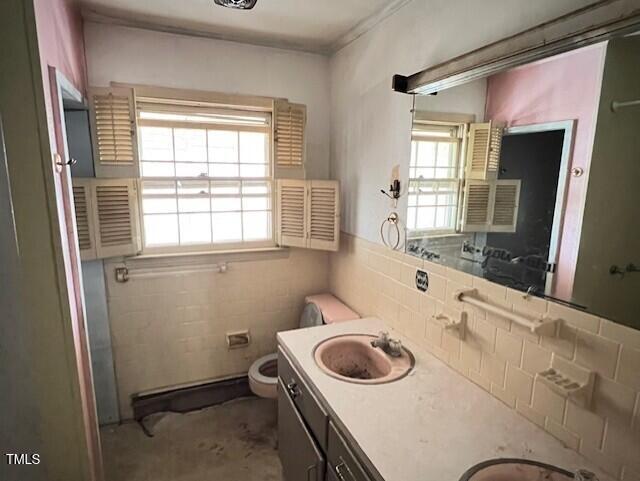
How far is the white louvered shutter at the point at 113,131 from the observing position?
206 centimetres

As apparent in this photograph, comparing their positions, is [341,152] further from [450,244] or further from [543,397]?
[543,397]

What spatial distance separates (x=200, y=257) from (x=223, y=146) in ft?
2.60

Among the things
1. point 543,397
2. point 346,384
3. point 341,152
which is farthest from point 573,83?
point 341,152

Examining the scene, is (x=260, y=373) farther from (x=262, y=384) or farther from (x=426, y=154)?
(x=426, y=154)

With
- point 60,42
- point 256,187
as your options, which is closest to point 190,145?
point 256,187

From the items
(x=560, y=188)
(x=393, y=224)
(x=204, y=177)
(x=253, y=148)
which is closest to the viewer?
(x=560, y=188)

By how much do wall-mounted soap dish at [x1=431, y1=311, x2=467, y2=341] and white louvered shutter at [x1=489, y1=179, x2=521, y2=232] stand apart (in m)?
0.39

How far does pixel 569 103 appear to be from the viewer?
3.60 feet

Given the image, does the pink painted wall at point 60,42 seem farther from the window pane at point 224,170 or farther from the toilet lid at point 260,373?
the toilet lid at point 260,373

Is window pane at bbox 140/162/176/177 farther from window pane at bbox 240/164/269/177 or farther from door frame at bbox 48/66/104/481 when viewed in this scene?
door frame at bbox 48/66/104/481

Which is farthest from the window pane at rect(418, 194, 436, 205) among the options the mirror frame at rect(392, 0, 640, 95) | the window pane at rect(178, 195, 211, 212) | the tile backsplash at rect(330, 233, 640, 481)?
the window pane at rect(178, 195, 211, 212)

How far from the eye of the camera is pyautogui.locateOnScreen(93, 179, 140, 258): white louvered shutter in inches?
82.8

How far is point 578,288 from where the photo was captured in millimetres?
1087

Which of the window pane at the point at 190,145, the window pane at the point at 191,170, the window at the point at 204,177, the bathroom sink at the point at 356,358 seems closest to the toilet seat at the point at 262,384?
the bathroom sink at the point at 356,358
